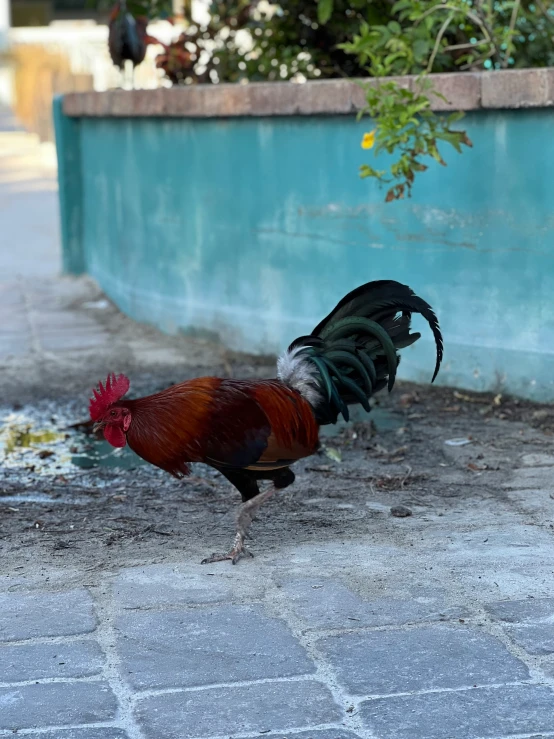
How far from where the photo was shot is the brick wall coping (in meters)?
5.88

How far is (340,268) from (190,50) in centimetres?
319

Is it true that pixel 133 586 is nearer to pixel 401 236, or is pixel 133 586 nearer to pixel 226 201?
pixel 401 236

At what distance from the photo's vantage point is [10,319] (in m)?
9.11

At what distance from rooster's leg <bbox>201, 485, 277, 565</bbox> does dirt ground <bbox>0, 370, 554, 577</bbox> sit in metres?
0.06

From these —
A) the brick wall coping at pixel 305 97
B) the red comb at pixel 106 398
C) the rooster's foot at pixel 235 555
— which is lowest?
the rooster's foot at pixel 235 555

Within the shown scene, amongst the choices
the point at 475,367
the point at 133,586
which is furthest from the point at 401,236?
the point at 133,586

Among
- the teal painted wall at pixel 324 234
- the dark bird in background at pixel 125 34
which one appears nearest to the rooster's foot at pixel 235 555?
the teal painted wall at pixel 324 234

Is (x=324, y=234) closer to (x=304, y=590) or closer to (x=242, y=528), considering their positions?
(x=242, y=528)

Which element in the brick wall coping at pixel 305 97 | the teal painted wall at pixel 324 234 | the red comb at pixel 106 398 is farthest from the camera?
the teal painted wall at pixel 324 234

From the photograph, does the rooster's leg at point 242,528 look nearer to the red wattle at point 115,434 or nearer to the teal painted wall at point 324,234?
the red wattle at point 115,434

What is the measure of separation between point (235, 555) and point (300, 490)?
37.2 inches

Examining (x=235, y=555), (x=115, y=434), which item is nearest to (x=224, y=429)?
(x=115, y=434)

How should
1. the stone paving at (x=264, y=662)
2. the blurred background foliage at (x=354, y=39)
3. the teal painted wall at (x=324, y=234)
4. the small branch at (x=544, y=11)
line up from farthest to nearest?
the small branch at (x=544, y=11)
the blurred background foliage at (x=354, y=39)
the teal painted wall at (x=324, y=234)
the stone paving at (x=264, y=662)

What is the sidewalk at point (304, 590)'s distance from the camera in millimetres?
3089
